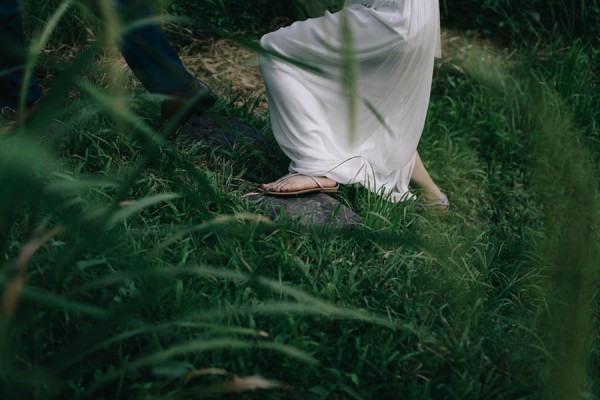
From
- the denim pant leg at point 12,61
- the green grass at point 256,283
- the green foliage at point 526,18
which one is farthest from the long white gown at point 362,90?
the green foliage at point 526,18

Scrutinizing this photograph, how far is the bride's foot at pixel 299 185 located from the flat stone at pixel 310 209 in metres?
0.03

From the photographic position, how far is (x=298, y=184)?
7.68ft

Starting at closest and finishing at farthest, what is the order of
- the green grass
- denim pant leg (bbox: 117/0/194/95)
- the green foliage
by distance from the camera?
the green grass < denim pant leg (bbox: 117/0/194/95) < the green foliage

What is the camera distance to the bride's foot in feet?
7.63

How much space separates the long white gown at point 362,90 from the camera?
7.63 feet

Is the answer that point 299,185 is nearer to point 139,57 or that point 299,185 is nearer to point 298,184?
point 298,184

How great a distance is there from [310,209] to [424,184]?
622mm

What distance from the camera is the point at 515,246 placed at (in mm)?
2461

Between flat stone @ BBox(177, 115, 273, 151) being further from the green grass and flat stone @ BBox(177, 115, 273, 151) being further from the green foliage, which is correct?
the green foliage

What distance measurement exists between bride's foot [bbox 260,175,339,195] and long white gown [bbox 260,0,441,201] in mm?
29

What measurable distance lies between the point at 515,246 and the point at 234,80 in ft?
5.46

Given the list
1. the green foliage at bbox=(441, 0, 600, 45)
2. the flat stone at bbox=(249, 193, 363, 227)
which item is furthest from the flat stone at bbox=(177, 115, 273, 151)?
the green foliage at bbox=(441, 0, 600, 45)

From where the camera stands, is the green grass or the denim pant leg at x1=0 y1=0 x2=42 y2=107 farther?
the denim pant leg at x1=0 y1=0 x2=42 y2=107

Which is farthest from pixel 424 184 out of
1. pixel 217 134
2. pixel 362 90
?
pixel 217 134
